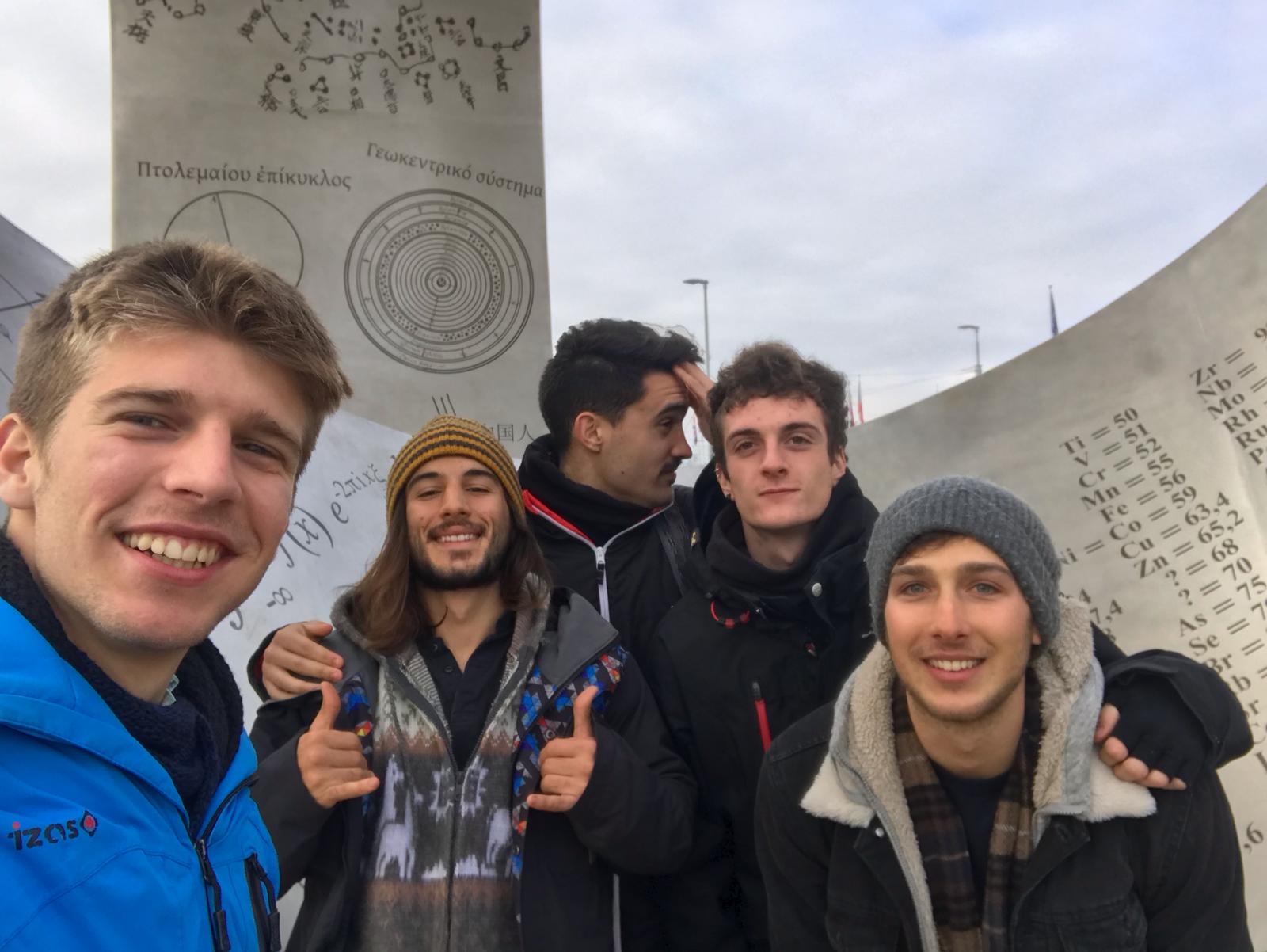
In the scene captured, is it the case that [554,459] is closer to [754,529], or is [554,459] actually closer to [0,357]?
[754,529]

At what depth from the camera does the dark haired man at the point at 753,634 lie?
2059mm

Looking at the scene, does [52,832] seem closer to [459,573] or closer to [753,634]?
[459,573]

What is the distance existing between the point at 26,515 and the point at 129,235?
9.42 ft

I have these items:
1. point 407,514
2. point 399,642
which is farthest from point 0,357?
point 399,642

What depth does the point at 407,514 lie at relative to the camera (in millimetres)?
2189

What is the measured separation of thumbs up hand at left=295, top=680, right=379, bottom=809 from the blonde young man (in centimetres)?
58

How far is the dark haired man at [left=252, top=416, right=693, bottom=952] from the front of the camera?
176 cm

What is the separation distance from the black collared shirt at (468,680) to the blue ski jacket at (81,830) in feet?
3.05

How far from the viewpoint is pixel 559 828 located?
1871 millimetres

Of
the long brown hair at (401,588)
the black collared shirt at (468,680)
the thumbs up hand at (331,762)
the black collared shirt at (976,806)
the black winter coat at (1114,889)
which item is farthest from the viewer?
the long brown hair at (401,588)

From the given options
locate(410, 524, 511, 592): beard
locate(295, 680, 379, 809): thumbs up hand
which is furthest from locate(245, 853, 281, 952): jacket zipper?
locate(410, 524, 511, 592): beard

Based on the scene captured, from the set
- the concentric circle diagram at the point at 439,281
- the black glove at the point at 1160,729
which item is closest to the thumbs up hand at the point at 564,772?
the black glove at the point at 1160,729

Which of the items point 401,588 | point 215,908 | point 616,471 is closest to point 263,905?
point 215,908

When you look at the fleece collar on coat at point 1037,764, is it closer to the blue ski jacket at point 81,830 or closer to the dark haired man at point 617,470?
the dark haired man at point 617,470
